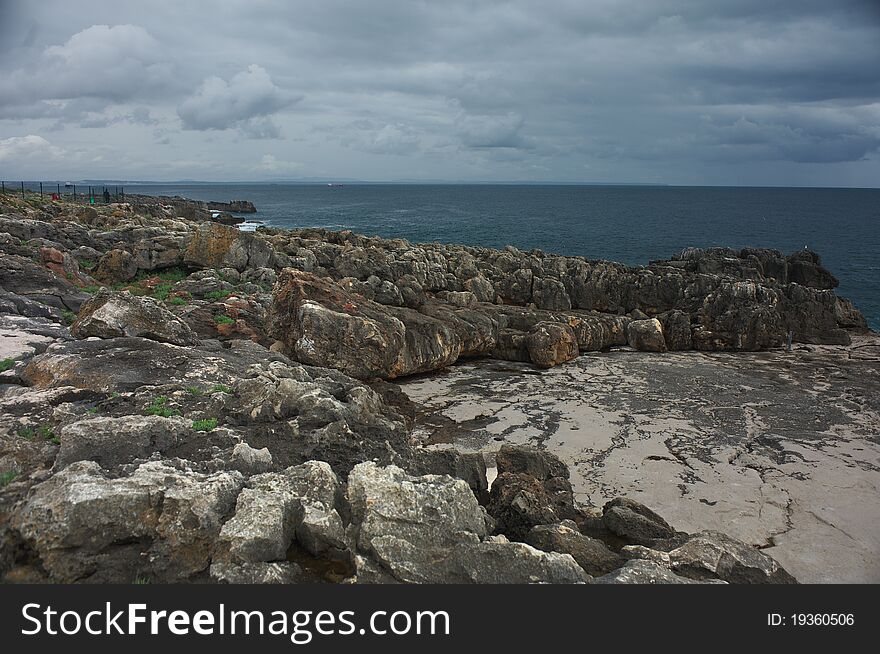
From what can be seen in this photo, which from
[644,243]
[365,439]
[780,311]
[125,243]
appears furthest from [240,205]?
[365,439]

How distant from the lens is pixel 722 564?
7.45 metres

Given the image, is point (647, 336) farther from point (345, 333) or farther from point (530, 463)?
point (530, 463)

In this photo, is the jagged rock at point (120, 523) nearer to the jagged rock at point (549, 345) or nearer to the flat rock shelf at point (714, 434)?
the flat rock shelf at point (714, 434)

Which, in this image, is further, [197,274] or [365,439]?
[197,274]

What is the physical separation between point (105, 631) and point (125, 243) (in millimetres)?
30363

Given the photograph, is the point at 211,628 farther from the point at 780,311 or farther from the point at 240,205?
the point at 240,205

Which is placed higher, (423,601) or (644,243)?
(644,243)

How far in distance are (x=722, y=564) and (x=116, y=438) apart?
9.35 m

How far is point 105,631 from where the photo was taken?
5441mm

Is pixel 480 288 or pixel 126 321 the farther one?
pixel 480 288

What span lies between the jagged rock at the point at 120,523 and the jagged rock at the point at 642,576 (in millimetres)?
5013

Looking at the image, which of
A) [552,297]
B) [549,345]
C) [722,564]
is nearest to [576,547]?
[722,564]

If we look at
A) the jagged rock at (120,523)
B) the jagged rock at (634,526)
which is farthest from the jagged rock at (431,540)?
the jagged rock at (634,526)

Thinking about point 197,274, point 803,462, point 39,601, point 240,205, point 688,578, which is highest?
point 240,205
